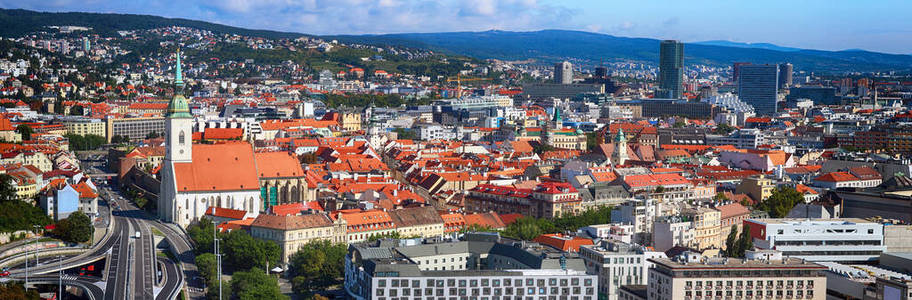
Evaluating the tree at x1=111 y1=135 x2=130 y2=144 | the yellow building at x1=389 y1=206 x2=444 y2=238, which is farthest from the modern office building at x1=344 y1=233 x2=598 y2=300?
the tree at x1=111 y1=135 x2=130 y2=144

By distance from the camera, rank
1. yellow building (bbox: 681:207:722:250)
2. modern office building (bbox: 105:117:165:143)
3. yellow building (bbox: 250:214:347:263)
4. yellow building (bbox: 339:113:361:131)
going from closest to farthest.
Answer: yellow building (bbox: 250:214:347:263) < yellow building (bbox: 681:207:722:250) < modern office building (bbox: 105:117:165:143) < yellow building (bbox: 339:113:361:131)

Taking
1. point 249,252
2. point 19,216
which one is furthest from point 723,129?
point 19,216

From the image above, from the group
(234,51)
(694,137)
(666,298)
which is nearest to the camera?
(666,298)

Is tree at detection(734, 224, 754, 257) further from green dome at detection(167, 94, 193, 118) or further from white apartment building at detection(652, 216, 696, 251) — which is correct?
green dome at detection(167, 94, 193, 118)

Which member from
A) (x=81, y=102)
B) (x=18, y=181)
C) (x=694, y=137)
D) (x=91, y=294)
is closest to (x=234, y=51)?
(x=81, y=102)

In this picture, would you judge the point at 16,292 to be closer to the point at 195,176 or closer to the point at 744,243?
the point at 195,176

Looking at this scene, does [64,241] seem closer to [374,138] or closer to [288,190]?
[288,190]
